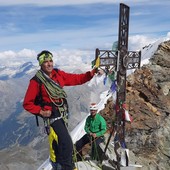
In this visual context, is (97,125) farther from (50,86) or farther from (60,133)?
(50,86)

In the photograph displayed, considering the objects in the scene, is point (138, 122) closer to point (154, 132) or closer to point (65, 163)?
point (154, 132)

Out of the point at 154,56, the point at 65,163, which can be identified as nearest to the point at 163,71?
the point at 154,56

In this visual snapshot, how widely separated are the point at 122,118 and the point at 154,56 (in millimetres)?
13030

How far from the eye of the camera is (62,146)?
968 cm

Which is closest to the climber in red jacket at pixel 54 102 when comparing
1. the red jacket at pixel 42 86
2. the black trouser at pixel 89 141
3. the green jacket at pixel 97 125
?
the red jacket at pixel 42 86

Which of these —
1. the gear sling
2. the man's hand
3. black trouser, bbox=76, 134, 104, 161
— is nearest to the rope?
the gear sling

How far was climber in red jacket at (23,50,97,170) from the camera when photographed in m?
9.26

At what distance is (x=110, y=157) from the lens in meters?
12.7

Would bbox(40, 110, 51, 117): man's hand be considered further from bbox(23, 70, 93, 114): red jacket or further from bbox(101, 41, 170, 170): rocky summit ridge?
bbox(101, 41, 170, 170): rocky summit ridge

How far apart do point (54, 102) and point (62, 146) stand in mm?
1334

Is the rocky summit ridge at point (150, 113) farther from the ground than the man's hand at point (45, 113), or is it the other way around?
the man's hand at point (45, 113)

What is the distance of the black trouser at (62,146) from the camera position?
9.66 metres

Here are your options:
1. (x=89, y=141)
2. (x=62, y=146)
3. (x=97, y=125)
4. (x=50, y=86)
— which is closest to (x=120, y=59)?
(x=50, y=86)

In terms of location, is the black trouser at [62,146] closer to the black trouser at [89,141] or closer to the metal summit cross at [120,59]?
the metal summit cross at [120,59]
